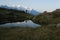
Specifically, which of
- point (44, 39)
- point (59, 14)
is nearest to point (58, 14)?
point (59, 14)

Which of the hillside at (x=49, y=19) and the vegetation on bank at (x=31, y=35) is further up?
the vegetation on bank at (x=31, y=35)

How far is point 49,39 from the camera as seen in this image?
61.3 ft

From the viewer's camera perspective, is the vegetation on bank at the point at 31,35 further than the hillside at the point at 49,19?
No

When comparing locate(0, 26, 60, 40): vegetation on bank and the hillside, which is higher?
locate(0, 26, 60, 40): vegetation on bank

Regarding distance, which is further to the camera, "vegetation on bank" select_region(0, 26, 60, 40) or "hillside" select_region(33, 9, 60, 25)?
"hillside" select_region(33, 9, 60, 25)

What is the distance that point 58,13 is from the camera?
11612cm

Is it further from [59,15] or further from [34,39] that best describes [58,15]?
[34,39]

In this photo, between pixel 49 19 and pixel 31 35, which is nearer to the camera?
pixel 31 35

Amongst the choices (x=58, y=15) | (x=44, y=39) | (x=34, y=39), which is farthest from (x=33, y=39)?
(x=58, y=15)

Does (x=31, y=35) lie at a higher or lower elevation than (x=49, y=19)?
higher

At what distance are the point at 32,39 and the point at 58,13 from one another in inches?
3944

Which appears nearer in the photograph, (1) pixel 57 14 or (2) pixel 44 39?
(2) pixel 44 39

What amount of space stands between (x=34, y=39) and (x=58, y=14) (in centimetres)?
9764

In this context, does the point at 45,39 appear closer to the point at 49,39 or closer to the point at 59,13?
the point at 49,39
